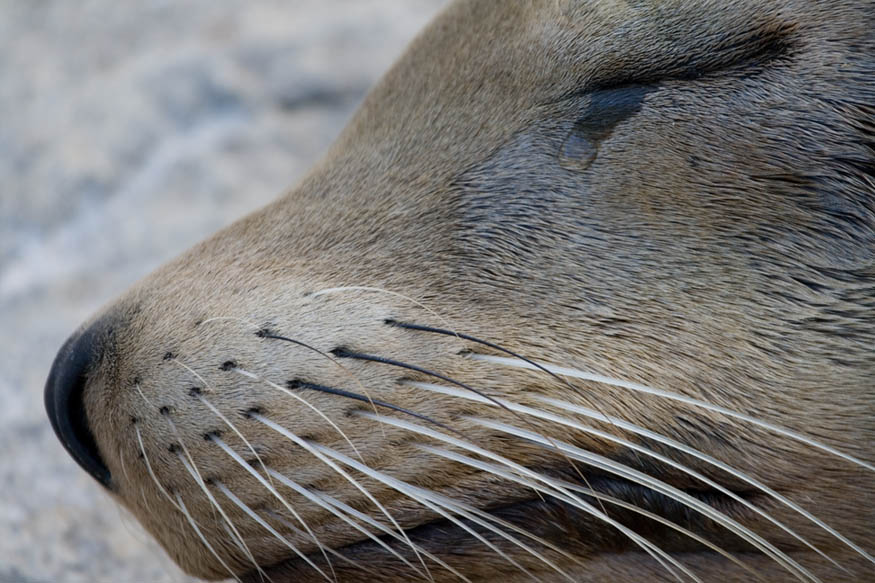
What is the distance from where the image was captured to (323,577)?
59.1 inches

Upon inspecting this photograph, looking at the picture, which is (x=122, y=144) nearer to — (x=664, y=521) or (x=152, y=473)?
(x=152, y=473)

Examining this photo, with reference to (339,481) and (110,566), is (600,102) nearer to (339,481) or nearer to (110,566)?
(339,481)

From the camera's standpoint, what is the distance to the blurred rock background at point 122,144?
241 cm

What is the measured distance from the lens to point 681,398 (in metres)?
1.33

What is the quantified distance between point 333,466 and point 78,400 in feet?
1.64

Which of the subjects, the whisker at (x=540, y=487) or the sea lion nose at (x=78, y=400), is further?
the sea lion nose at (x=78, y=400)

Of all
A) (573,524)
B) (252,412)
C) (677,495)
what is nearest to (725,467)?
(677,495)

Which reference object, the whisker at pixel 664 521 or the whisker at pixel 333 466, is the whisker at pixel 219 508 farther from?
the whisker at pixel 664 521

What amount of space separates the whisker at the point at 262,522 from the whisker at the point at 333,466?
122 millimetres

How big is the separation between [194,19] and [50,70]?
1.86 ft

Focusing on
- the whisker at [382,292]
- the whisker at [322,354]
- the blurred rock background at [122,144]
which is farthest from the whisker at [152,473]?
the blurred rock background at [122,144]

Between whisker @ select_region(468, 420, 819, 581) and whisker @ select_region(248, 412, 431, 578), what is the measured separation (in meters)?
0.22

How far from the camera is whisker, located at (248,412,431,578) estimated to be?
140 centimetres

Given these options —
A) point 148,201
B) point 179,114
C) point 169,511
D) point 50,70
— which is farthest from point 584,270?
point 50,70
